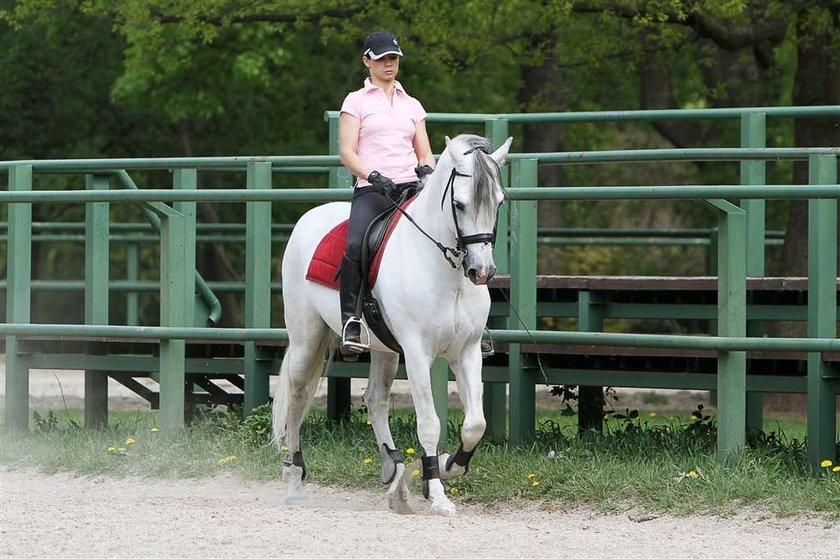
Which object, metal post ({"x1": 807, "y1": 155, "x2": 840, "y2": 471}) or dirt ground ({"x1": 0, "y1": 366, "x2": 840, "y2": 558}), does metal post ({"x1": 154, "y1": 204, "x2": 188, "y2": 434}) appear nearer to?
dirt ground ({"x1": 0, "y1": 366, "x2": 840, "y2": 558})

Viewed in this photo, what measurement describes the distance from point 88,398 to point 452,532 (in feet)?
17.4

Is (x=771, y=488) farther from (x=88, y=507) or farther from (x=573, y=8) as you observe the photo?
(x=573, y=8)

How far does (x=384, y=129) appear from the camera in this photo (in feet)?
26.2

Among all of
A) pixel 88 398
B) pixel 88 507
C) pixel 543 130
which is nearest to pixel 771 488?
pixel 88 507

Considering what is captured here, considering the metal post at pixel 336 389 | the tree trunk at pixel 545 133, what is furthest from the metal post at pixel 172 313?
the tree trunk at pixel 545 133

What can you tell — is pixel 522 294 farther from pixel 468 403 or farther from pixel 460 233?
pixel 460 233

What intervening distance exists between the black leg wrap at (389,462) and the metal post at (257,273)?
1881mm

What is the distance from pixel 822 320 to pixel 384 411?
7.95 ft

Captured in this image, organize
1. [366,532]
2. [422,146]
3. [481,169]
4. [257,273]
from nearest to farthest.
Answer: [366,532] < [481,169] < [422,146] < [257,273]

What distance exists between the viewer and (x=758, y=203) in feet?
32.1

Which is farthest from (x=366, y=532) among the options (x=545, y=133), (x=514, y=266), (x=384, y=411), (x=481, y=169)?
(x=545, y=133)

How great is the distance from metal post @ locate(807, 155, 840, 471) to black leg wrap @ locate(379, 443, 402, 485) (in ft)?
7.18

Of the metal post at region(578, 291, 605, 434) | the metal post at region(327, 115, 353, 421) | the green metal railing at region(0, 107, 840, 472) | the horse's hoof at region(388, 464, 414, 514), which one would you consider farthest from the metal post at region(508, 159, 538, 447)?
the metal post at region(327, 115, 353, 421)

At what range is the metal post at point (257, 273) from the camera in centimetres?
973
